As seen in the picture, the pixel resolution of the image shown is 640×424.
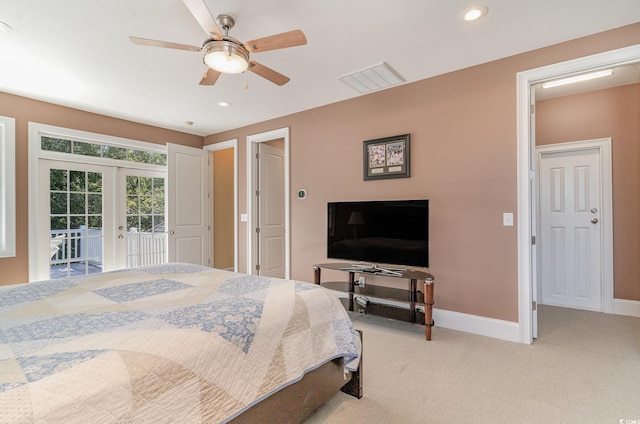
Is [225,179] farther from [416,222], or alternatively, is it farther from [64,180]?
[416,222]

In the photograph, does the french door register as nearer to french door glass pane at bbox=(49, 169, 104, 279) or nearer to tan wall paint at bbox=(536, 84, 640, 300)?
french door glass pane at bbox=(49, 169, 104, 279)

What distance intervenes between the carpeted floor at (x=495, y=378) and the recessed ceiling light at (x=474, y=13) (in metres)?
2.60

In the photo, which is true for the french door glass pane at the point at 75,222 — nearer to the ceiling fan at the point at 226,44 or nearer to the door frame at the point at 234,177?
the door frame at the point at 234,177

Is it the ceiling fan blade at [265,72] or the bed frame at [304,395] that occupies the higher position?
the ceiling fan blade at [265,72]

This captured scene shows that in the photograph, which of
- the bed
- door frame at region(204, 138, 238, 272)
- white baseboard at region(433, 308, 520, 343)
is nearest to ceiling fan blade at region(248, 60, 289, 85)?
the bed

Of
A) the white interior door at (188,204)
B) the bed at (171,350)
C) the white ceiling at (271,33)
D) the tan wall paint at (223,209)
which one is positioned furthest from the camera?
the tan wall paint at (223,209)

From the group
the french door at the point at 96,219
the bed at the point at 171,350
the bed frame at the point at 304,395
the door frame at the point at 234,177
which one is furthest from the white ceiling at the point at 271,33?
the bed frame at the point at 304,395

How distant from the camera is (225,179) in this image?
19.3ft

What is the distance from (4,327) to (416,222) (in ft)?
9.43

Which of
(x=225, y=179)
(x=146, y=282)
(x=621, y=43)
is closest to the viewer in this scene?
(x=146, y=282)

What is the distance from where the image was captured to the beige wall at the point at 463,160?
9.09 ft

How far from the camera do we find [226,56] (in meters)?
1.99

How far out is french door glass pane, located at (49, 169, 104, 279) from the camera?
385 cm

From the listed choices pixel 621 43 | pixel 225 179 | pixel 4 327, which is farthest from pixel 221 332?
pixel 225 179
